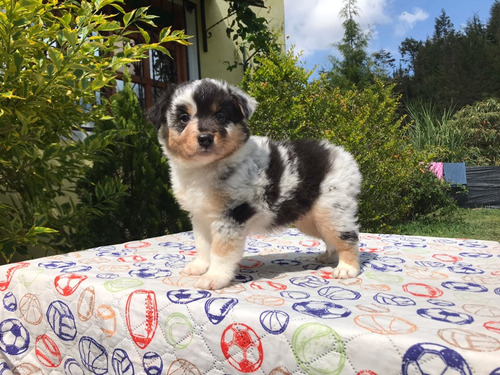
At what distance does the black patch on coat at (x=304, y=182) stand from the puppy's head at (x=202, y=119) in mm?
341

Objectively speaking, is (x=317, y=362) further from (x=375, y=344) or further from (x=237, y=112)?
(x=237, y=112)

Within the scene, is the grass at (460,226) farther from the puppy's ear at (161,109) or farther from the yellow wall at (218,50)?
the puppy's ear at (161,109)

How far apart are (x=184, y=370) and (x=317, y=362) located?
542 mm

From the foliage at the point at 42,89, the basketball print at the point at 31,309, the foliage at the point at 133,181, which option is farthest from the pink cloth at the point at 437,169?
the basketball print at the point at 31,309

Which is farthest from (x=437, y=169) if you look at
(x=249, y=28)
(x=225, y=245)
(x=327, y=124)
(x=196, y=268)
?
(x=225, y=245)

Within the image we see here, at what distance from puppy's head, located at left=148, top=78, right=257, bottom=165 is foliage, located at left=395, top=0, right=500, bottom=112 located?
19.5 metres

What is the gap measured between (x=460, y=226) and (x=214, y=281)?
23.4 feet

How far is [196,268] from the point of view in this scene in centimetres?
210

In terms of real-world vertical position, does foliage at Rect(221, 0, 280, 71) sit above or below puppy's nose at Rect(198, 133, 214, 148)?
above

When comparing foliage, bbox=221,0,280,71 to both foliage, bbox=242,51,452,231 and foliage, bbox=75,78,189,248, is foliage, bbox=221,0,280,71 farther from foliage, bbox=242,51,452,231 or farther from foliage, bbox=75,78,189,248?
foliage, bbox=75,78,189,248

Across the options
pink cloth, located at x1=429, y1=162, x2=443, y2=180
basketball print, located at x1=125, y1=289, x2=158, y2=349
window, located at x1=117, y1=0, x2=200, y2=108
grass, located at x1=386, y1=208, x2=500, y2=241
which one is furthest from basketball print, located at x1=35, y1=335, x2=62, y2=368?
pink cloth, located at x1=429, y1=162, x2=443, y2=180

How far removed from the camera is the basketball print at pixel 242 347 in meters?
1.35

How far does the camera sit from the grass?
6790mm

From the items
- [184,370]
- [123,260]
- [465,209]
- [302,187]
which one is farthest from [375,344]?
[465,209]
